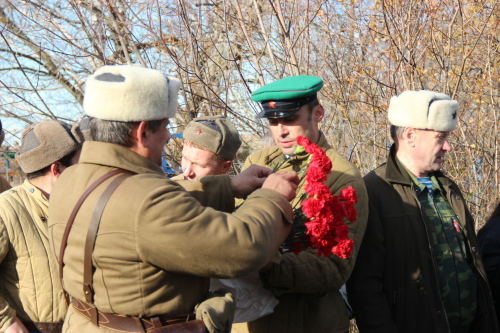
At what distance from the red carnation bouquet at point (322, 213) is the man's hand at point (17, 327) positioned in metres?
1.47

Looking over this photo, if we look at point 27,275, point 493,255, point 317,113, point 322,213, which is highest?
point 317,113

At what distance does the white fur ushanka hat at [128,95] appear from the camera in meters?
1.71

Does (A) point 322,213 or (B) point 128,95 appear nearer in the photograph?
(B) point 128,95

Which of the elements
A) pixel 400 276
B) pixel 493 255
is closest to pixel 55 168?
pixel 400 276

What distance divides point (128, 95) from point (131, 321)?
79 centimetres

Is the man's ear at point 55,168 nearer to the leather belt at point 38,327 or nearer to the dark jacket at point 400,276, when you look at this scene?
the leather belt at point 38,327

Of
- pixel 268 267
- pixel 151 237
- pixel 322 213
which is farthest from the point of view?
pixel 268 267

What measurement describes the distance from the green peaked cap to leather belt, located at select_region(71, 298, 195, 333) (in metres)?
1.39

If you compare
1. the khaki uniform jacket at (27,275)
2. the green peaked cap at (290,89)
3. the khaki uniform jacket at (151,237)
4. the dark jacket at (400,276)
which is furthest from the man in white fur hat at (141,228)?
the dark jacket at (400,276)

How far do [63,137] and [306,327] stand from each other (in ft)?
5.58

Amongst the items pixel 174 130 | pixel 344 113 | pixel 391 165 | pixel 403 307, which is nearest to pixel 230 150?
pixel 391 165

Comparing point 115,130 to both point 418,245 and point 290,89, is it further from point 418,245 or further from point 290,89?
point 418,245

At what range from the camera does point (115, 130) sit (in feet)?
5.80

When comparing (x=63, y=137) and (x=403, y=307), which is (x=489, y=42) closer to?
(x=403, y=307)
